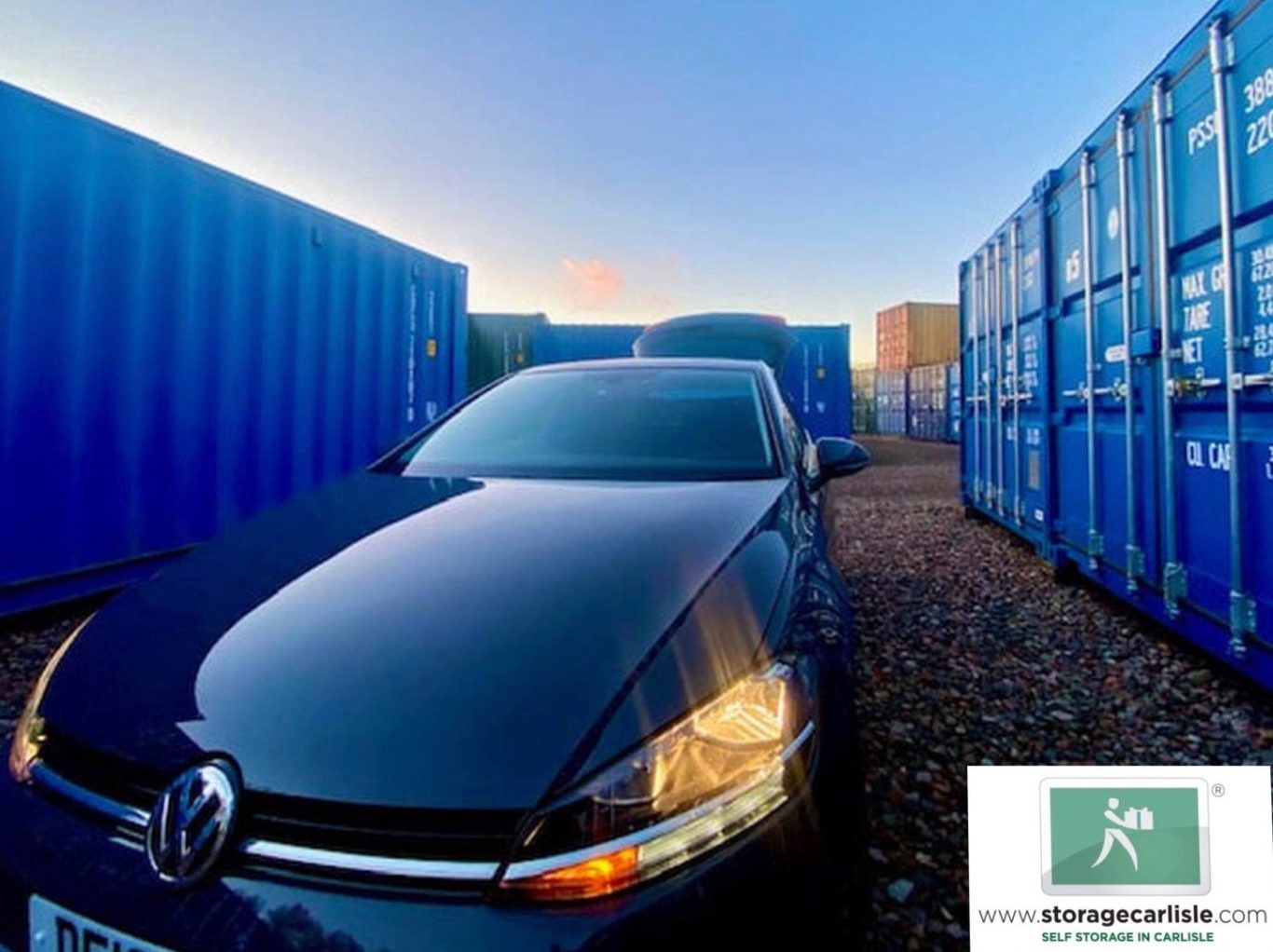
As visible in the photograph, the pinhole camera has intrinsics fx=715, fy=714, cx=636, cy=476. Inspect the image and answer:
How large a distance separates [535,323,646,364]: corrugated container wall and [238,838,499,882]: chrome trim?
13.2m

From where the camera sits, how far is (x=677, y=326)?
8328 millimetres

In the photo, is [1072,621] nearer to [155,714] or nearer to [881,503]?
[155,714]

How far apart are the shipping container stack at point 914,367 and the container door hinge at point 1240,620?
66.1ft

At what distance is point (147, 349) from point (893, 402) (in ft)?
85.9

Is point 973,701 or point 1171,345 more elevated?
point 1171,345

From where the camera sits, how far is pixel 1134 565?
3.74 metres

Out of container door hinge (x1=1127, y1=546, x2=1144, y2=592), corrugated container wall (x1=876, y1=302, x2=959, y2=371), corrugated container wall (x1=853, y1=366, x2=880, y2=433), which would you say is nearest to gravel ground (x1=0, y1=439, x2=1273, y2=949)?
container door hinge (x1=1127, y1=546, x2=1144, y2=592)

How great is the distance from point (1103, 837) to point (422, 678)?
148 centimetres

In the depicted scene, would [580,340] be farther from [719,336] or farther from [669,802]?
[669,802]

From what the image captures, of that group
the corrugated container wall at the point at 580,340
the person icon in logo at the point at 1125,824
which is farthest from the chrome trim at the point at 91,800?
the corrugated container wall at the point at 580,340

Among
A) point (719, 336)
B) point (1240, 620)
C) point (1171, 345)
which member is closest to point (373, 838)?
point (1240, 620)

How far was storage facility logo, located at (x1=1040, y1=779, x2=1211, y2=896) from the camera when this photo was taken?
1.48m

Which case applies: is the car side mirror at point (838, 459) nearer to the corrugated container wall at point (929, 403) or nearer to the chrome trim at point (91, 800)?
the chrome trim at point (91, 800)

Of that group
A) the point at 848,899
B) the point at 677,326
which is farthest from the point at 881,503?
the point at 848,899
